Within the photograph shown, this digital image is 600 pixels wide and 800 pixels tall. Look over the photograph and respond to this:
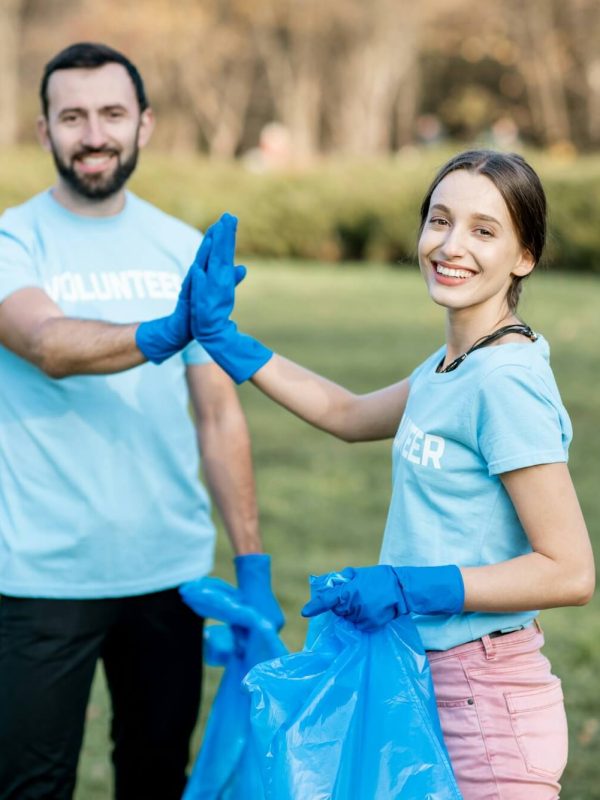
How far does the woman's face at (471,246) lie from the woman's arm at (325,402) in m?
0.47

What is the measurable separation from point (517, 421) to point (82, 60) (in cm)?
169

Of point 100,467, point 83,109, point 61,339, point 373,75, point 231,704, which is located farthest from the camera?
point 373,75

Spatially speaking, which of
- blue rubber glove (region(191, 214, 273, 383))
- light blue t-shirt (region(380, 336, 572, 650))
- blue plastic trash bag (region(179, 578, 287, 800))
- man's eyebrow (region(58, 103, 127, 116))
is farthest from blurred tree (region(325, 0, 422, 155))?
light blue t-shirt (region(380, 336, 572, 650))

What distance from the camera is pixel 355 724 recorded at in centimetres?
222

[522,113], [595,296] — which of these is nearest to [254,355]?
[595,296]

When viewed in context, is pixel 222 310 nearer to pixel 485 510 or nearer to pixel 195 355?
pixel 195 355

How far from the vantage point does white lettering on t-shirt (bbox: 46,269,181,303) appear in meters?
3.09

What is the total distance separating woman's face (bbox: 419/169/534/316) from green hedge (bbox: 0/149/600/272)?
1624 cm

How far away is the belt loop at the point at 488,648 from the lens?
2295 mm

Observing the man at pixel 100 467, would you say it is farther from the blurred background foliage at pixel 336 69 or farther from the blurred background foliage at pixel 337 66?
the blurred background foliage at pixel 337 66

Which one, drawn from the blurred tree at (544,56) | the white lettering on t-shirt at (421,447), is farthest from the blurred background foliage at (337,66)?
the white lettering on t-shirt at (421,447)

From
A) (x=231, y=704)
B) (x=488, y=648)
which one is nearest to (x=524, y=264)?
(x=488, y=648)

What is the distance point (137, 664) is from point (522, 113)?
41086 millimetres

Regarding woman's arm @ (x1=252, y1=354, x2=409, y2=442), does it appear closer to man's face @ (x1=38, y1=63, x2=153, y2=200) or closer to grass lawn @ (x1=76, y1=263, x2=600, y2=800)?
grass lawn @ (x1=76, y1=263, x2=600, y2=800)
